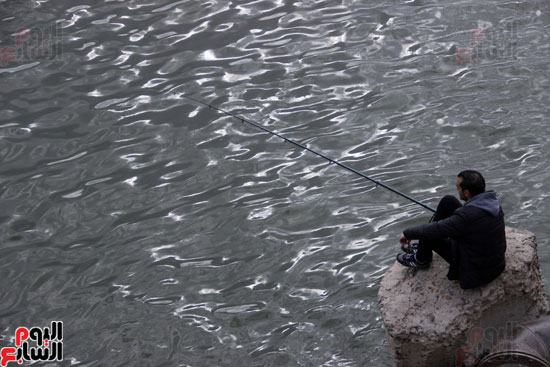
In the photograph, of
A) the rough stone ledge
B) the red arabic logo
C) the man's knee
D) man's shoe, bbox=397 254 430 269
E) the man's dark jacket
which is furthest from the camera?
the red arabic logo

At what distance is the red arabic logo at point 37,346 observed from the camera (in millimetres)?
7453

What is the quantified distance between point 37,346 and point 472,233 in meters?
4.20

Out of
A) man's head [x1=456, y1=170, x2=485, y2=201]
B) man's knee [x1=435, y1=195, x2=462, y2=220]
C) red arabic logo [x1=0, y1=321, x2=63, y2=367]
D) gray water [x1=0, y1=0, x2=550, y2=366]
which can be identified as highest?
man's head [x1=456, y1=170, x2=485, y2=201]

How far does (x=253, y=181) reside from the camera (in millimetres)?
9539

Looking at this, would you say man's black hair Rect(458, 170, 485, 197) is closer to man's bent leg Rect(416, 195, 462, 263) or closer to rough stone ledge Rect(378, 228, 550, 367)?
man's bent leg Rect(416, 195, 462, 263)

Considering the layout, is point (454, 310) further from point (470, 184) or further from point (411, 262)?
point (470, 184)

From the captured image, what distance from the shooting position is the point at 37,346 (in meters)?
7.57

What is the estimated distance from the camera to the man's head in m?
6.15

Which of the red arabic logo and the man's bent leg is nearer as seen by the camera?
the man's bent leg

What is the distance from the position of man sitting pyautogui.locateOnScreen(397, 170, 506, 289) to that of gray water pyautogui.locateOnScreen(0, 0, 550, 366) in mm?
1246

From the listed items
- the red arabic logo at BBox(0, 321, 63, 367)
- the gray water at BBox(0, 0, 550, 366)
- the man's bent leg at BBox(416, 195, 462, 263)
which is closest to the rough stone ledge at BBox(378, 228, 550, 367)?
the man's bent leg at BBox(416, 195, 462, 263)

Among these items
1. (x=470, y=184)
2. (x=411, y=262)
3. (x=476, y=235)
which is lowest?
(x=411, y=262)

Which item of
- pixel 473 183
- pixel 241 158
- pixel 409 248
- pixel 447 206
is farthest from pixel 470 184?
pixel 241 158

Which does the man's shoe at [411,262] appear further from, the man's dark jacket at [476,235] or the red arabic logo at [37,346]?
the red arabic logo at [37,346]
